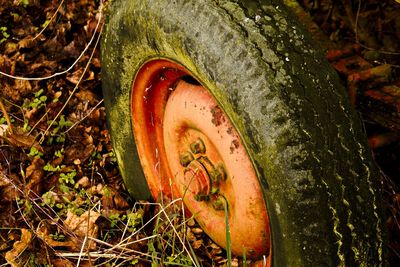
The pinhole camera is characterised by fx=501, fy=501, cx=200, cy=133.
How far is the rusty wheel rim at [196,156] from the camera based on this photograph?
1.52 m

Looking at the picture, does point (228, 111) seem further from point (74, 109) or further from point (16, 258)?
point (74, 109)

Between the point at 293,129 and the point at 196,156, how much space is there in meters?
0.61

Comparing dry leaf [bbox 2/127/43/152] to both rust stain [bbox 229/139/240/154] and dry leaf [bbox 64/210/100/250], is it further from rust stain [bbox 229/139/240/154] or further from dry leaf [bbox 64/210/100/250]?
rust stain [bbox 229/139/240/154]

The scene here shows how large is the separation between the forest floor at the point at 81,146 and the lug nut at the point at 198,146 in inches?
10.5

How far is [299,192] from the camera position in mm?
1217

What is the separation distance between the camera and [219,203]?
1.70 meters

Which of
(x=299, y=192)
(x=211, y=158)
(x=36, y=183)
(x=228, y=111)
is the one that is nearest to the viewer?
(x=299, y=192)

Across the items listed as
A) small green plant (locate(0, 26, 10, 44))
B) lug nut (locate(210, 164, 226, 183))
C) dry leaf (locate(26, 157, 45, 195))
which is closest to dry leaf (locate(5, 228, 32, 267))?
dry leaf (locate(26, 157, 45, 195))

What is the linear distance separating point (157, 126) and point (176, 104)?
8.0 inches

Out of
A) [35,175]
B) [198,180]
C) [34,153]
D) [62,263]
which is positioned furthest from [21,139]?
[198,180]

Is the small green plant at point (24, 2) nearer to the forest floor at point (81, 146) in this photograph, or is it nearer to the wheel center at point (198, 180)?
the forest floor at point (81, 146)

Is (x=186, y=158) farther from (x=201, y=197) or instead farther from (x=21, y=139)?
(x=21, y=139)

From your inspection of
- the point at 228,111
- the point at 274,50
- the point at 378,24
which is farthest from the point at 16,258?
the point at 378,24

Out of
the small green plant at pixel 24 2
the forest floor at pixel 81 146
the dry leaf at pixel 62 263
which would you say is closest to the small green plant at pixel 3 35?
the forest floor at pixel 81 146
